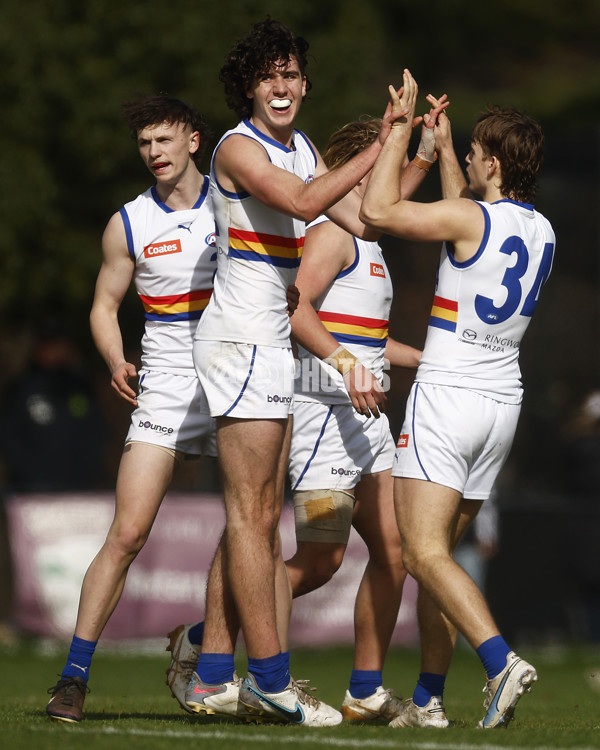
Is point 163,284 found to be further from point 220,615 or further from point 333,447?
point 220,615

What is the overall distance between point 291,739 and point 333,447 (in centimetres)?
193

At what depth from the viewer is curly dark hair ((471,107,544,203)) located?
5.74 m

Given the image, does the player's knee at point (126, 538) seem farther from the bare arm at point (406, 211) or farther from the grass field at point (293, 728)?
the bare arm at point (406, 211)

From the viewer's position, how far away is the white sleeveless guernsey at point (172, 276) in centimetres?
629

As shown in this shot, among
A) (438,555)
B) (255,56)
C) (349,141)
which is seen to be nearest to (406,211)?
(255,56)

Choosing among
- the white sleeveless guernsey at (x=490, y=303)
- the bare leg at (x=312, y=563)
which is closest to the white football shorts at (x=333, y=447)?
the bare leg at (x=312, y=563)

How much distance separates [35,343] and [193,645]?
6.08 metres

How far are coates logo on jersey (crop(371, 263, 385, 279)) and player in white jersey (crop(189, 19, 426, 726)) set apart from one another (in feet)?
3.15

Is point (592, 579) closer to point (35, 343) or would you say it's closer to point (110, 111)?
point (35, 343)

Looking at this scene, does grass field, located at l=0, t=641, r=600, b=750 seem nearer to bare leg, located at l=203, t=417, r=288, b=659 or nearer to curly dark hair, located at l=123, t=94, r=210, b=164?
bare leg, located at l=203, t=417, r=288, b=659

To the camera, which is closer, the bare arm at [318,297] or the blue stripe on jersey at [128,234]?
the bare arm at [318,297]

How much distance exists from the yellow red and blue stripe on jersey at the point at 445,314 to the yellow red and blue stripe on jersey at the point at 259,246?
27.7 inches

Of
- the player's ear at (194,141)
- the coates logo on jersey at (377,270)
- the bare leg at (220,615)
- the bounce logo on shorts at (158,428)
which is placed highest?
the player's ear at (194,141)

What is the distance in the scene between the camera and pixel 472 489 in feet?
19.0
